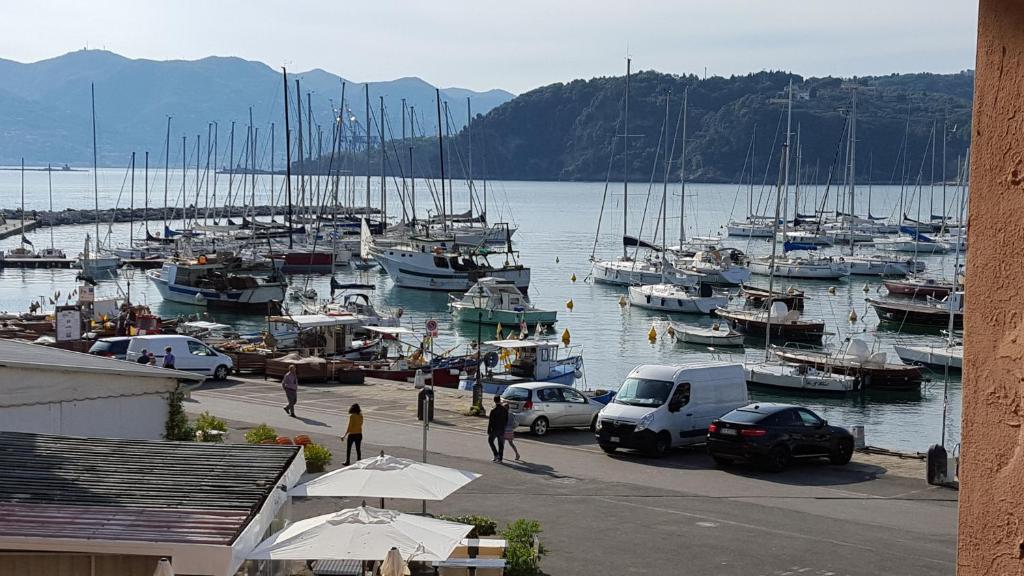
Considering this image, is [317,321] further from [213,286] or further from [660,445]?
[213,286]

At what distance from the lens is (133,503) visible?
10.8 m

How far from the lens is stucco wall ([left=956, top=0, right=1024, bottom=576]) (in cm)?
214

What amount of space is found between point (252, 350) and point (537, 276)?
67410mm

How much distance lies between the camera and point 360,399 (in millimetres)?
32906

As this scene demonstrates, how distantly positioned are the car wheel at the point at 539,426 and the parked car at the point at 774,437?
4.45m

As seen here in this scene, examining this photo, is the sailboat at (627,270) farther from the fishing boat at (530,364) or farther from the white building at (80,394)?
the white building at (80,394)

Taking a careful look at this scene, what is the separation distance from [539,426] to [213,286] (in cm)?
4907

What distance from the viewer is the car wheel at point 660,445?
25.5 metres

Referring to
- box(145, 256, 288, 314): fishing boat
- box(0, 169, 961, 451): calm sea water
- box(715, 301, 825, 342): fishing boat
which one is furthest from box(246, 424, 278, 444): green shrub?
box(145, 256, 288, 314): fishing boat

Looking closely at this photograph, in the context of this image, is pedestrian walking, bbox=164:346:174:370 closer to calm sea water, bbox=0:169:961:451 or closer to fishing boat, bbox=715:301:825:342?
calm sea water, bbox=0:169:961:451

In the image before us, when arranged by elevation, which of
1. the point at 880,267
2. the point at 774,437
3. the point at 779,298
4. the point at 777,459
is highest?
the point at 774,437

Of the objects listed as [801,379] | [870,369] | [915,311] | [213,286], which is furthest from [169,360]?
[915,311]

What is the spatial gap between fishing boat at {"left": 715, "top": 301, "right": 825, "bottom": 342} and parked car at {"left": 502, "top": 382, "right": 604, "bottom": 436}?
32734mm

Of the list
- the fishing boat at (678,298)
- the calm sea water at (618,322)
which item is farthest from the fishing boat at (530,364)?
the fishing boat at (678,298)
